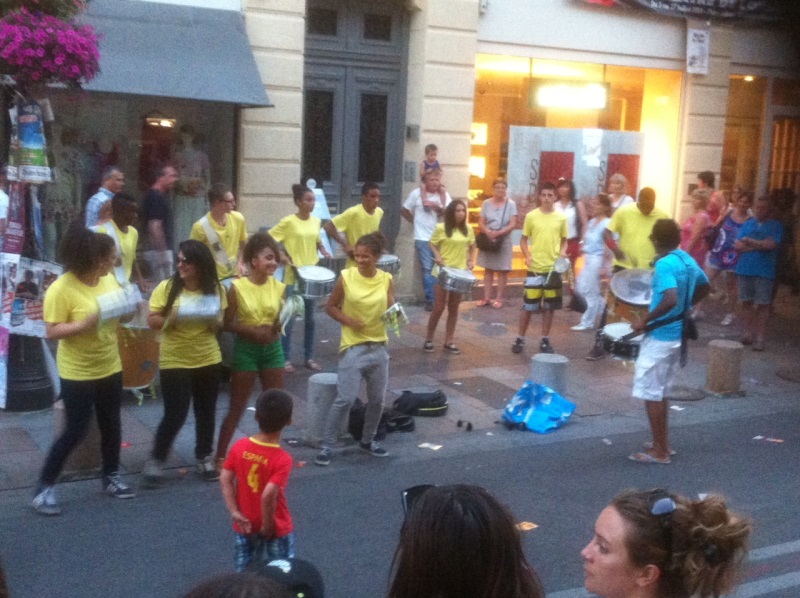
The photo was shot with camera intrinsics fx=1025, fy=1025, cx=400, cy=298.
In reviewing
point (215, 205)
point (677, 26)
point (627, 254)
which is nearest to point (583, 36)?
point (677, 26)

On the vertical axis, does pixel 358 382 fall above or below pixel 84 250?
below

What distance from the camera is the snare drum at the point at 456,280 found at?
1089 cm

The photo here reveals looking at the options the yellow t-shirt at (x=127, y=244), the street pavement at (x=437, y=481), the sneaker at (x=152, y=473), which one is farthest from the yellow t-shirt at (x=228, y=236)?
the sneaker at (x=152, y=473)

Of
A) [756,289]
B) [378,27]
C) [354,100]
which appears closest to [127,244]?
[354,100]

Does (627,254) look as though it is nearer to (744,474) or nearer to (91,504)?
(744,474)

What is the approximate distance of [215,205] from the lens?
9.59 meters

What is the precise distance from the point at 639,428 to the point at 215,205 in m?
4.38

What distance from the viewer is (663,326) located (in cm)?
783

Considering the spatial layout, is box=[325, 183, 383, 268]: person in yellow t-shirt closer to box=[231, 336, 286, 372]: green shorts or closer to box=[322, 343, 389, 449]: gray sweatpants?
box=[322, 343, 389, 449]: gray sweatpants

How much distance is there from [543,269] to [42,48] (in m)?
5.98

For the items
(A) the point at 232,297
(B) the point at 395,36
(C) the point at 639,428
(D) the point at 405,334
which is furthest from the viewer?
(B) the point at 395,36

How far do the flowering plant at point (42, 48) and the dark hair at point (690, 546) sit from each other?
646cm

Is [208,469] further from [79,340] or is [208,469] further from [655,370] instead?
[655,370]

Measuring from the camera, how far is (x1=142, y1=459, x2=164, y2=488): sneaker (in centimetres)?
703
